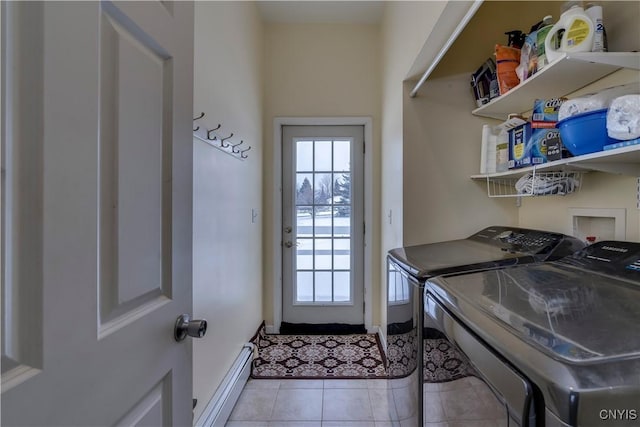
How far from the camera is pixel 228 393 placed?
173 centimetres

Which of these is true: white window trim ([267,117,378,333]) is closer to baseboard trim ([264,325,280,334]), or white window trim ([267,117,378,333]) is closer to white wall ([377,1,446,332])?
baseboard trim ([264,325,280,334])

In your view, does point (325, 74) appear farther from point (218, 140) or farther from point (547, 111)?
point (547, 111)

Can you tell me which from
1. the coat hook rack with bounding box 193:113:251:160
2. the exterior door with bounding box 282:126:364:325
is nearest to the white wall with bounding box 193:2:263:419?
the coat hook rack with bounding box 193:113:251:160

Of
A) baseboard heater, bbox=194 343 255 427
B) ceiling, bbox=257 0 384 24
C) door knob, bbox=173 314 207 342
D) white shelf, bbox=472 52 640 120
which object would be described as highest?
ceiling, bbox=257 0 384 24

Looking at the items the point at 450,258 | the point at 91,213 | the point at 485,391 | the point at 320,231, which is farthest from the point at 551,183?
the point at 320,231

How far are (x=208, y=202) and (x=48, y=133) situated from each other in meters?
1.14

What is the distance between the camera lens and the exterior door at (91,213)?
40cm

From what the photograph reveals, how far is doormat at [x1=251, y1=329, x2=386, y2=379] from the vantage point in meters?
2.20

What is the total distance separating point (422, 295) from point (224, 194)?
4.03 feet

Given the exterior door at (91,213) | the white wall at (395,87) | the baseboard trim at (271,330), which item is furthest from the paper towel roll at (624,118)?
the baseboard trim at (271,330)

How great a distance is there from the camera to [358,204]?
2.93 meters

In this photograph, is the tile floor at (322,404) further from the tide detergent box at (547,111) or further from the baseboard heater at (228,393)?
the tide detergent box at (547,111)

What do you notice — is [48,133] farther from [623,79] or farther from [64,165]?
[623,79]

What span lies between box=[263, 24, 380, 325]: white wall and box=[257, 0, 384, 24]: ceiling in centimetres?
6
